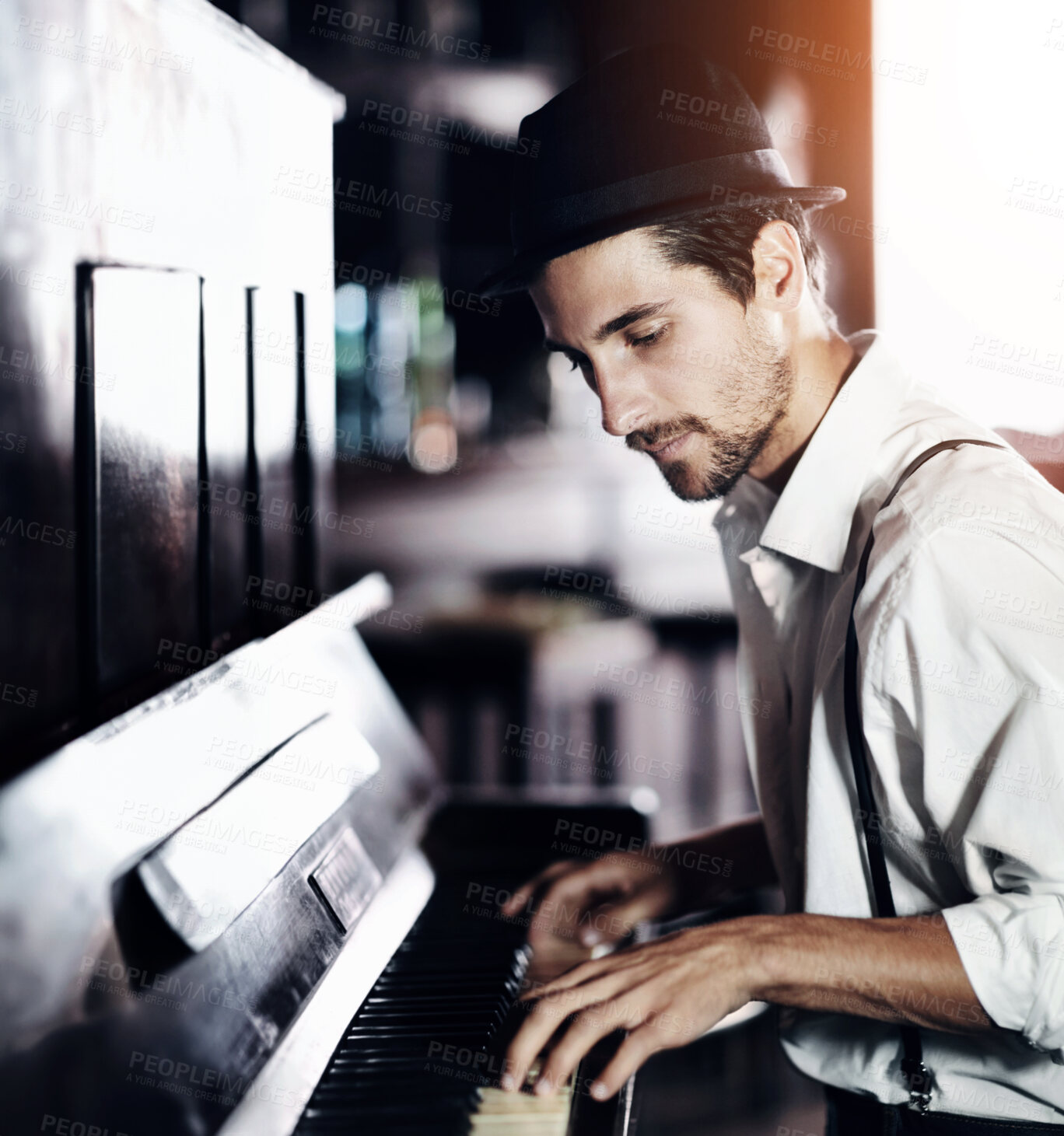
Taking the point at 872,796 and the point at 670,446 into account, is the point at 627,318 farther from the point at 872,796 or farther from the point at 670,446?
the point at 872,796

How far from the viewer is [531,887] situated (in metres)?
1.29

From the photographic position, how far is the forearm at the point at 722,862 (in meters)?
1.33

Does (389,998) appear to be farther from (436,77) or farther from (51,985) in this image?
(436,77)

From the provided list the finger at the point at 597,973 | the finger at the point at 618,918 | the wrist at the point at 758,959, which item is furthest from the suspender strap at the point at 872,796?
the finger at the point at 618,918

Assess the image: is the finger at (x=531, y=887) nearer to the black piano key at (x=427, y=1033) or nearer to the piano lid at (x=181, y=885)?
the black piano key at (x=427, y=1033)

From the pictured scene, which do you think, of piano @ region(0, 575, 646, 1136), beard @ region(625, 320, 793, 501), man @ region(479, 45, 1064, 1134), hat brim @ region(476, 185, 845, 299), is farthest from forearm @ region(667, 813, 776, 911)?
hat brim @ region(476, 185, 845, 299)

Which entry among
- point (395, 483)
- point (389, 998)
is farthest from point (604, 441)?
point (389, 998)

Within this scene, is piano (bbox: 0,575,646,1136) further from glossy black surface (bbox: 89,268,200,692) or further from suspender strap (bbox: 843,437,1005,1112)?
suspender strap (bbox: 843,437,1005,1112)

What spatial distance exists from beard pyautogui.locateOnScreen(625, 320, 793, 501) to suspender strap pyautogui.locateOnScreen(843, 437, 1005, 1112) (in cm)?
22

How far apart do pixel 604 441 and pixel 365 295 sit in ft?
3.58

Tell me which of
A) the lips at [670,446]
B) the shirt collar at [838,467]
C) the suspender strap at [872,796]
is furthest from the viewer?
the lips at [670,446]

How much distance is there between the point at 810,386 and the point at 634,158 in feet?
1.03

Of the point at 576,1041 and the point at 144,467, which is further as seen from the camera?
the point at 144,467

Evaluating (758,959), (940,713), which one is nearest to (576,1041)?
(758,959)
